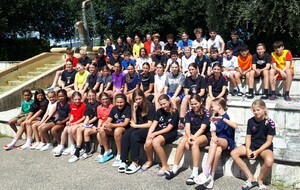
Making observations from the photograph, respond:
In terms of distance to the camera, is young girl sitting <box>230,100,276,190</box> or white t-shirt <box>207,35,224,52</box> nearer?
young girl sitting <box>230,100,276,190</box>

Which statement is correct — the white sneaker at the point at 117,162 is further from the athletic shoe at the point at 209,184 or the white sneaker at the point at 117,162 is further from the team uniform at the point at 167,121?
the athletic shoe at the point at 209,184

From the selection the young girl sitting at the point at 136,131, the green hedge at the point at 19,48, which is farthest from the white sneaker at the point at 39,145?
the green hedge at the point at 19,48

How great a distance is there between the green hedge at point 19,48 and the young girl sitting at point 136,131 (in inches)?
710

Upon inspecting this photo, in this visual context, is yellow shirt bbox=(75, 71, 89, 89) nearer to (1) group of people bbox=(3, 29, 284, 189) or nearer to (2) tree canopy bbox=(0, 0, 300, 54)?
(1) group of people bbox=(3, 29, 284, 189)

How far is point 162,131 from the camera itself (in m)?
5.14

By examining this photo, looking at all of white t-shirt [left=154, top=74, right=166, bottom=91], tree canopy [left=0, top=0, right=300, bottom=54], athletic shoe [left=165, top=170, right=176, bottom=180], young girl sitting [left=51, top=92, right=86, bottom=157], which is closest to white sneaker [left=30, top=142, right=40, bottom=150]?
young girl sitting [left=51, top=92, right=86, bottom=157]

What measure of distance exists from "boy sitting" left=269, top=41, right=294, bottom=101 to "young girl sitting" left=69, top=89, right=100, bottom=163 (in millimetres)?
3649

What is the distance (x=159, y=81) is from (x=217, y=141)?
9.51 ft

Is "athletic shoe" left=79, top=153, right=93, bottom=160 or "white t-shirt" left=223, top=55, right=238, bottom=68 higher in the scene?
"white t-shirt" left=223, top=55, right=238, bottom=68

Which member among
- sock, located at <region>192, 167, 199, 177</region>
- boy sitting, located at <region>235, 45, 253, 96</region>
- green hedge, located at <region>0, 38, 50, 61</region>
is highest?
green hedge, located at <region>0, 38, 50, 61</region>

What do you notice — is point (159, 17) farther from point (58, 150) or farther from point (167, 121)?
point (167, 121)

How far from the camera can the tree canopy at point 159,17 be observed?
470 inches

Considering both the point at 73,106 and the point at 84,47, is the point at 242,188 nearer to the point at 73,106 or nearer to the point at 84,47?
the point at 73,106

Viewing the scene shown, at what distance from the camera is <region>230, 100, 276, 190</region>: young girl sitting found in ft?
13.8
